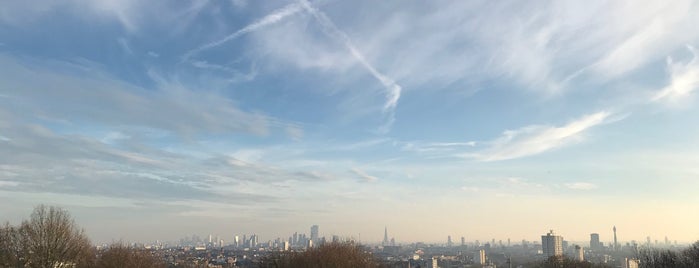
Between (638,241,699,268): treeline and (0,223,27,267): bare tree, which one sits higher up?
(0,223,27,267): bare tree

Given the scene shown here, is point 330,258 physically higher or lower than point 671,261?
higher

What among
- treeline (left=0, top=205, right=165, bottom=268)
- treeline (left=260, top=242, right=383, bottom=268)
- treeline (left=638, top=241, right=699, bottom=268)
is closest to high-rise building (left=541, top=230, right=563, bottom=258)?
treeline (left=638, top=241, right=699, bottom=268)

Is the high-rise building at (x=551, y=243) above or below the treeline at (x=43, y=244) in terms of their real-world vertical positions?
below

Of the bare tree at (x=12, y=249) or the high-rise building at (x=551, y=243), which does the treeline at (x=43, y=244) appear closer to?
the bare tree at (x=12, y=249)

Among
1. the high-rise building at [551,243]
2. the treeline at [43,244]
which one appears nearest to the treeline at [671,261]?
the treeline at [43,244]

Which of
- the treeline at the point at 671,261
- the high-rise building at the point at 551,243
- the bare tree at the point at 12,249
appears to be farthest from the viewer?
the high-rise building at the point at 551,243

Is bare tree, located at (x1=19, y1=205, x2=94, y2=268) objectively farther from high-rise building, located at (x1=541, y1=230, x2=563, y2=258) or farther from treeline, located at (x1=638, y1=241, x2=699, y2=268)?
high-rise building, located at (x1=541, y1=230, x2=563, y2=258)

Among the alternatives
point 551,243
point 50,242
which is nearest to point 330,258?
point 50,242

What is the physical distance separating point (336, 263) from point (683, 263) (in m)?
29.9

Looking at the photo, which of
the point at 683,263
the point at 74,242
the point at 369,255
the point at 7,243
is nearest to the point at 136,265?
the point at 74,242

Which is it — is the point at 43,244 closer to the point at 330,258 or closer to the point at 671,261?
the point at 330,258

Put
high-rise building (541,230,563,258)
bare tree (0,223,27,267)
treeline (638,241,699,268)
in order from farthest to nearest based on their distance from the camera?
high-rise building (541,230,563,258) < treeline (638,241,699,268) < bare tree (0,223,27,267)

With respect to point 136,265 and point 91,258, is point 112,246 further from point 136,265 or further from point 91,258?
point 136,265

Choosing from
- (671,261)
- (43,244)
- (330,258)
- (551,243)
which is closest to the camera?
(43,244)
